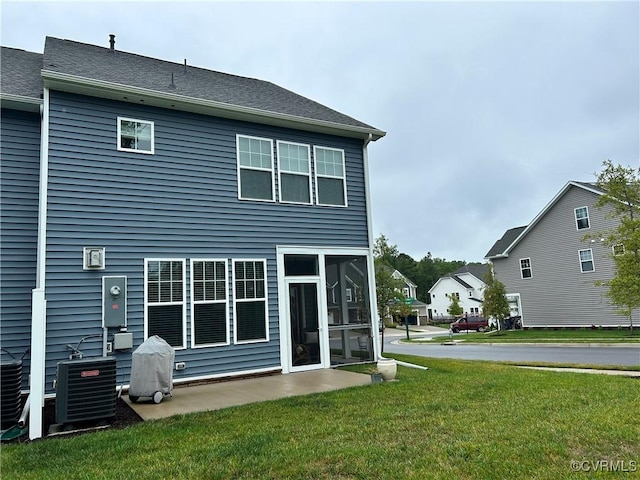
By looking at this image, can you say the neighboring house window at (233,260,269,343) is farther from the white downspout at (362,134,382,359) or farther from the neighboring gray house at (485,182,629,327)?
the neighboring gray house at (485,182,629,327)

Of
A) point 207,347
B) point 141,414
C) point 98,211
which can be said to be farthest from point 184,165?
point 141,414

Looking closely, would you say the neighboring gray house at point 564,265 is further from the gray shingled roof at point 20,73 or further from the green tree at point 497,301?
the gray shingled roof at point 20,73

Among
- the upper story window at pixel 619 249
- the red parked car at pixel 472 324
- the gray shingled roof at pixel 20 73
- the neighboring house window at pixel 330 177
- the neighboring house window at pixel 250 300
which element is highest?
the gray shingled roof at pixel 20 73

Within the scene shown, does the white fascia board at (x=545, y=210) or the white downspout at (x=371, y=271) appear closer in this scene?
the white downspout at (x=371, y=271)

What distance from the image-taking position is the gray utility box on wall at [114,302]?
740 centimetres

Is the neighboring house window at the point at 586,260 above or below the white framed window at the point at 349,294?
above

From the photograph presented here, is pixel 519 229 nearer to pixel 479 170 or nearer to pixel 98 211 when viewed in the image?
pixel 479 170

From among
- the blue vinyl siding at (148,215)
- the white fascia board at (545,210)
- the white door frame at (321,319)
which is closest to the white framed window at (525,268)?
the white fascia board at (545,210)

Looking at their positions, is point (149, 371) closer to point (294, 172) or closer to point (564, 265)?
point (294, 172)

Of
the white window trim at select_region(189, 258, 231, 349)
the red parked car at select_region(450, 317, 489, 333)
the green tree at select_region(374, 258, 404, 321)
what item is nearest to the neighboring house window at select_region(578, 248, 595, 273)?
the red parked car at select_region(450, 317, 489, 333)

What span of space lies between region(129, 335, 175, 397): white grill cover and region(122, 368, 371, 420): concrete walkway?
18 centimetres

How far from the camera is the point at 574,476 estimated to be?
3195mm

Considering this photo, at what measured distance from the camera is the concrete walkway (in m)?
6.27

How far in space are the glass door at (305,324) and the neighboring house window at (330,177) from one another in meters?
1.99
